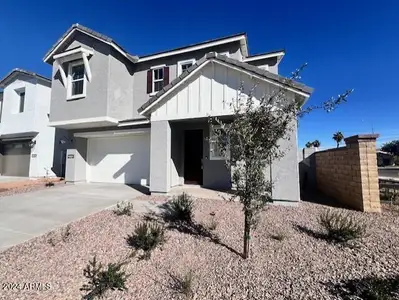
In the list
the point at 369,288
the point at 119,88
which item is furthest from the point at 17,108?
the point at 369,288

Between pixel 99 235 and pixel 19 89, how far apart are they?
18118 mm

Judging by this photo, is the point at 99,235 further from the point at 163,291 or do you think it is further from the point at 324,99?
the point at 324,99

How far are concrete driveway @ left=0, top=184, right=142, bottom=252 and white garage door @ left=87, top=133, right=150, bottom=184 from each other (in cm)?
277

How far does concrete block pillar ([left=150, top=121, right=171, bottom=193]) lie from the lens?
27.9 feet

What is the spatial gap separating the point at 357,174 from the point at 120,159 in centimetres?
1161

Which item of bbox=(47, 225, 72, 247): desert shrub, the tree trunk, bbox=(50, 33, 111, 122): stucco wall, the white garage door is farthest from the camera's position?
the white garage door

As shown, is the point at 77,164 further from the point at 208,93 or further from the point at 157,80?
the point at 208,93

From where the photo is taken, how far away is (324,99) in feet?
12.4

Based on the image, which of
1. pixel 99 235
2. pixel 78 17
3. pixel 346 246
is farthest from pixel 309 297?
Answer: pixel 78 17

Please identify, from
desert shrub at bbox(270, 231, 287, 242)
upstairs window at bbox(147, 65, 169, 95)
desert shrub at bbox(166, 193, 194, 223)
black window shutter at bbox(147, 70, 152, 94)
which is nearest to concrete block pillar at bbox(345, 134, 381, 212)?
desert shrub at bbox(270, 231, 287, 242)

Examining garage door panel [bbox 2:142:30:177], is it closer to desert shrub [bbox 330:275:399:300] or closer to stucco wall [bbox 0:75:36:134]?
stucco wall [bbox 0:75:36:134]

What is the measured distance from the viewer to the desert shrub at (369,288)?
108 inches

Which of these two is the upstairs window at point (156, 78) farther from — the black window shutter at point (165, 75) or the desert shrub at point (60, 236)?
the desert shrub at point (60, 236)

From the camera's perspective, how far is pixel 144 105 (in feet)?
28.9
